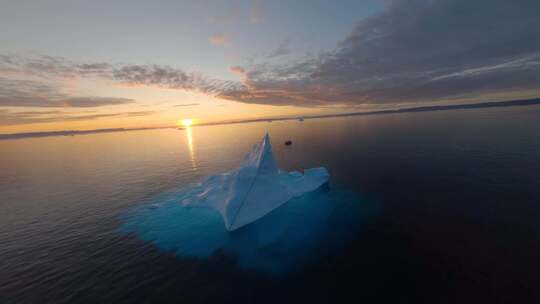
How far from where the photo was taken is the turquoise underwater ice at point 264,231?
17.2 meters

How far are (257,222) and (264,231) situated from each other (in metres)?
2.29

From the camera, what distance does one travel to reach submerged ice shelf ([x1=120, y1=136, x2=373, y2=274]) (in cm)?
1764

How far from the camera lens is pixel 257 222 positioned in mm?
22922

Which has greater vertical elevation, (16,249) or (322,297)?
(16,249)

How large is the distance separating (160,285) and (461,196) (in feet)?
122

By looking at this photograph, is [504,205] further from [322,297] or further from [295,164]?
[295,164]

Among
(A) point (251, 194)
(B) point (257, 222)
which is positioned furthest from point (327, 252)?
(A) point (251, 194)

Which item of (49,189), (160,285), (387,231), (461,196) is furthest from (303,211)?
(49,189)

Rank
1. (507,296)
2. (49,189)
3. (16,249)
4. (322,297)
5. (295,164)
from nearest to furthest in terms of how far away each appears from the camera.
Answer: (507,296) < (322,297) < (16,249) < (49,189) < (295,164)

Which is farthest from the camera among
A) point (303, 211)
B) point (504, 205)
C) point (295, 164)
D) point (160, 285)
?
point (295, 164)

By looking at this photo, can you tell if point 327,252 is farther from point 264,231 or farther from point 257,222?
point 257,222

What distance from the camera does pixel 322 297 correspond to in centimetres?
1294

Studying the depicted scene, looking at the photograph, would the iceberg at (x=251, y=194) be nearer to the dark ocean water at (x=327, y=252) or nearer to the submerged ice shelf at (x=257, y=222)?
the submerged ice shelf at (x=257, y=222)

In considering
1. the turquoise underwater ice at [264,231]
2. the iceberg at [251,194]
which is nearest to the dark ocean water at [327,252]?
the turquoise underwater ice at [264,231]
